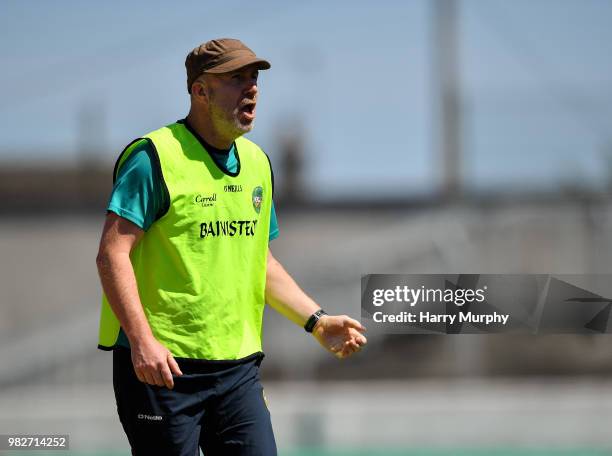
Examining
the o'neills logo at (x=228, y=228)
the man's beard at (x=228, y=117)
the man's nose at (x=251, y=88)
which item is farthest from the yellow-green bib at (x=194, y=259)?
the man's nose at (x=251, y=88)

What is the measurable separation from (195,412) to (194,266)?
1.52 ft

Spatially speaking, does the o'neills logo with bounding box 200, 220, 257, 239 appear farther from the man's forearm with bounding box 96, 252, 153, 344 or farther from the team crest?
the man's forearm with bounding box 96, 252, 153, 344

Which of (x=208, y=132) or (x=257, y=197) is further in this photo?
(x=257, y=197)

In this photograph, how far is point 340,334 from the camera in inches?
165

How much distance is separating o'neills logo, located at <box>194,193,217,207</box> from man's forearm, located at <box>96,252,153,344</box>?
31 centimetres

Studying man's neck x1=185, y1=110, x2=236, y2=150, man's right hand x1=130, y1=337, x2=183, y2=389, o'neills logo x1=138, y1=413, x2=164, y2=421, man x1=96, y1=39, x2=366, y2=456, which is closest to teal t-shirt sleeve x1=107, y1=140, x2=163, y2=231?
man x1=96, y1=39, x2=366, y2=456

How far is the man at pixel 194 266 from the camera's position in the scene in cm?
377

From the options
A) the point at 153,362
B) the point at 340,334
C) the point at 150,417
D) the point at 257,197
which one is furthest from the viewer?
the point at 340,334

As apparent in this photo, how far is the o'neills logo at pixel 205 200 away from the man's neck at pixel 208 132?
184 millimetres

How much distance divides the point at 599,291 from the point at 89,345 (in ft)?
14.6

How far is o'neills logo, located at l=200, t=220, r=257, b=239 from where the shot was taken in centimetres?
387

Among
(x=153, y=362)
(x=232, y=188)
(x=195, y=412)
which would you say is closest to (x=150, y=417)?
(x=195, y=412)

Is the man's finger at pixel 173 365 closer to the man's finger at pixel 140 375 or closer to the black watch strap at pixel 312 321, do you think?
the man's finger at pixel 140 375

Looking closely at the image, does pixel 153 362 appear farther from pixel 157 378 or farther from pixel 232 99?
pixel 232 99
